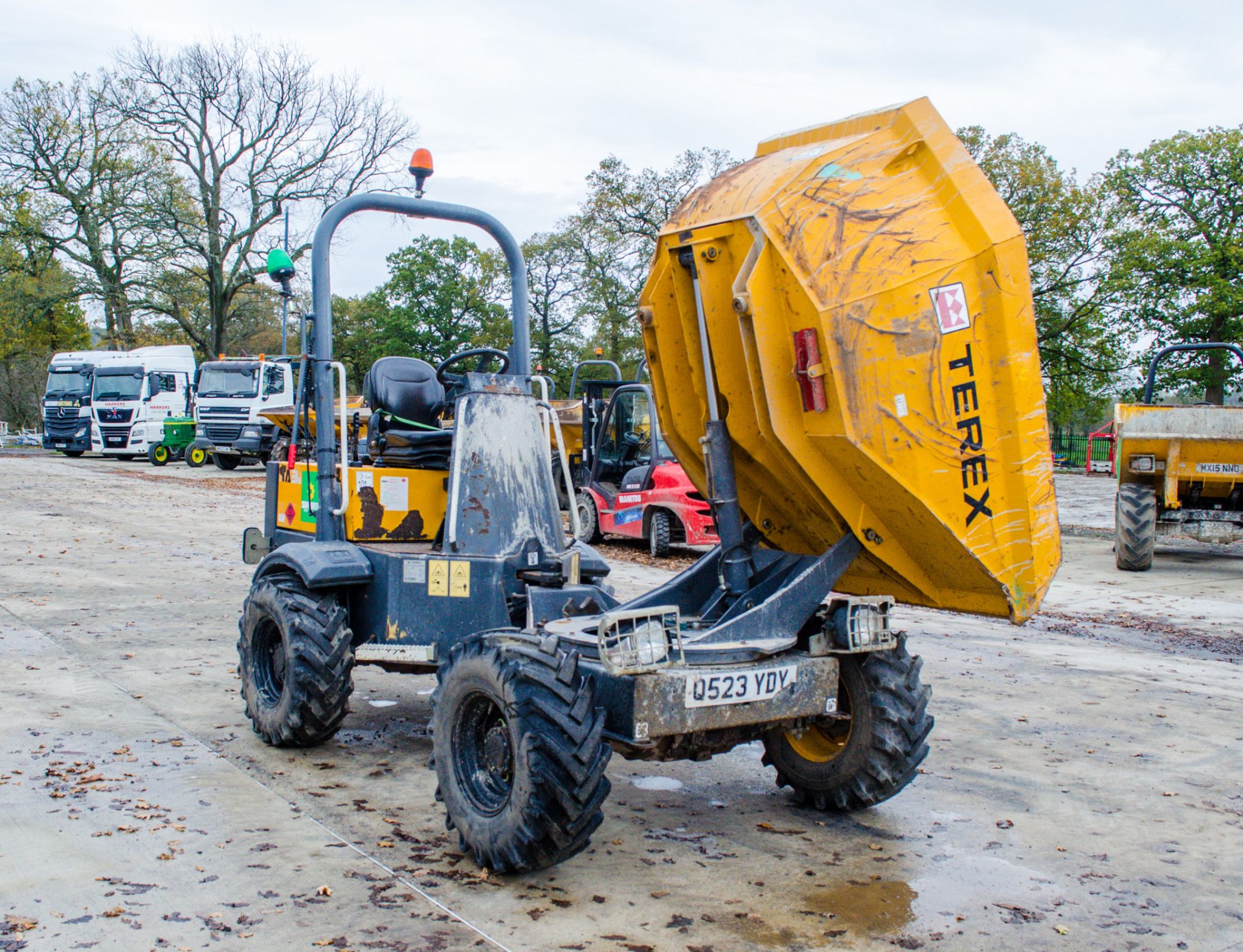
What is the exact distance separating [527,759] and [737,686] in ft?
2.53

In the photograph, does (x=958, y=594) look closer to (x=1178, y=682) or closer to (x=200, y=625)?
(x=1178, y=682)

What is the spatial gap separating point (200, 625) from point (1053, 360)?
3166cm

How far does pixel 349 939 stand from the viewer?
10.8ft

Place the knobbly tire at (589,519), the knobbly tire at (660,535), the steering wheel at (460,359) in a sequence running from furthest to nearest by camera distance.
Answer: the knobbly tire at (589,519) < the knobbly tire at (660,535) < the steering wheel at (460,359)

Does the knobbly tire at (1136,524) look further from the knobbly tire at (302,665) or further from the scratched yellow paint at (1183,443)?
the knobbly tire at (302,665)

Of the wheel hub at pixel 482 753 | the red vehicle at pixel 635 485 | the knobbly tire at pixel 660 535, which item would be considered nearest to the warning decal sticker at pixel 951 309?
the wheel hub at pixel 482 753

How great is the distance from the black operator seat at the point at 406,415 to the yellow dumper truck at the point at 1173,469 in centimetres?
939

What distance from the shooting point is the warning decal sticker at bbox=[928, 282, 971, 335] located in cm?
386

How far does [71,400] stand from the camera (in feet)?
113

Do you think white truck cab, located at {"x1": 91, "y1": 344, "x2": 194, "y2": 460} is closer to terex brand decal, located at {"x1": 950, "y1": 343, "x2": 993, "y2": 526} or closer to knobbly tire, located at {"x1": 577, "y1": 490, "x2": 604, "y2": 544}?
knobbly tire, located at {"x1": 577, "y1": 490, "x2": 604, "y2": 544}

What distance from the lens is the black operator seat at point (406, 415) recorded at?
5809 mm

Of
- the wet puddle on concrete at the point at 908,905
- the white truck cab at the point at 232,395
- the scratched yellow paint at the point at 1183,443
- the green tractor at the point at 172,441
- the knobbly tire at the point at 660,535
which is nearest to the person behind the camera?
the wet puddle on concrete at the point at 908,905

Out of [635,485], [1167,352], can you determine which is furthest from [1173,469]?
[635,485]

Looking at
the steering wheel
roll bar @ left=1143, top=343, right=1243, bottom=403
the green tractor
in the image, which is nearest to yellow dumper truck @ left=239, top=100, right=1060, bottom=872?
the steering wheel
